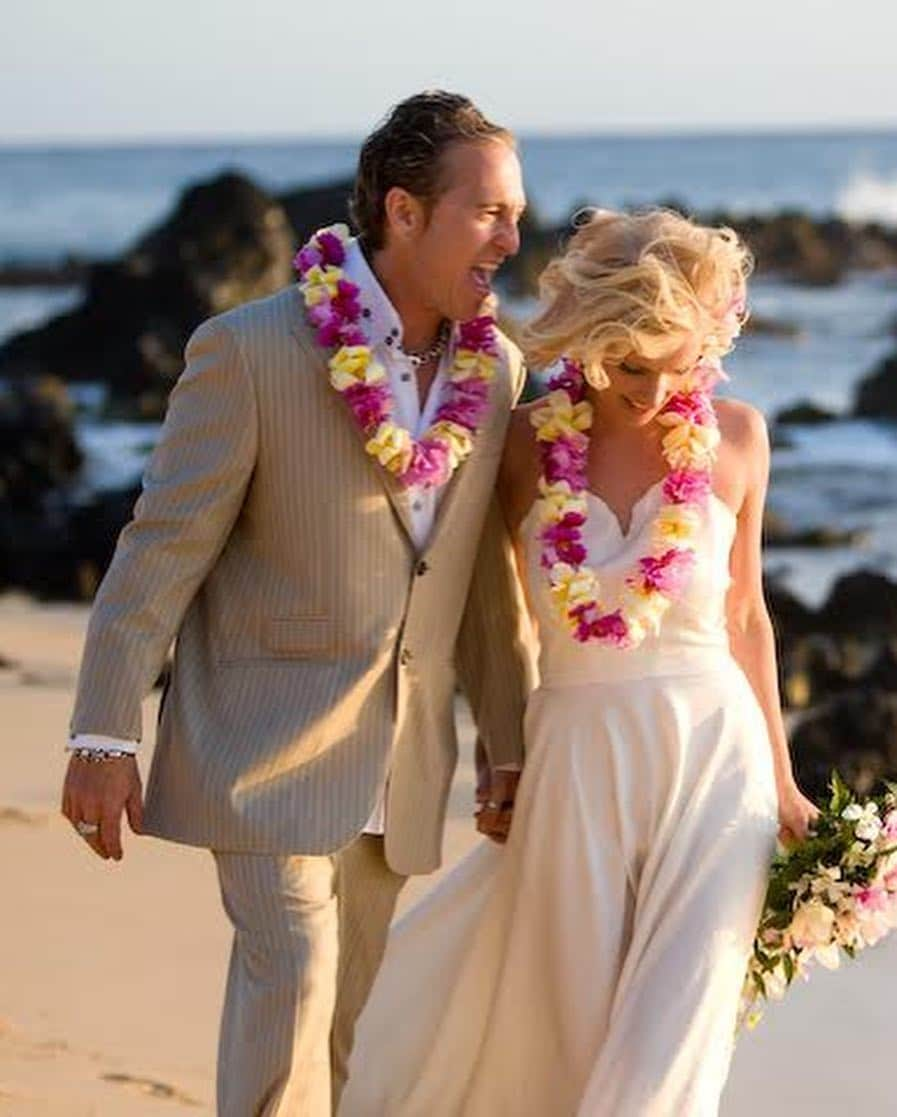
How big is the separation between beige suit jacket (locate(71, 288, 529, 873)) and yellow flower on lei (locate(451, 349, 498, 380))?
0.12 metres

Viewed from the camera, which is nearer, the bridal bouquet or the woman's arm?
the bridal bouquet

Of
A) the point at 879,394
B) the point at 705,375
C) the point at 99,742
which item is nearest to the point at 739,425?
the point at 705,375

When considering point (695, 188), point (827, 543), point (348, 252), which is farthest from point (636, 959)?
point (695, 188)

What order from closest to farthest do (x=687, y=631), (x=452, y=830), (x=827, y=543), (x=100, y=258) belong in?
(x=687, y=631) → (x=452, y=830) → (x=827, y=543) → (x=100, y=258)

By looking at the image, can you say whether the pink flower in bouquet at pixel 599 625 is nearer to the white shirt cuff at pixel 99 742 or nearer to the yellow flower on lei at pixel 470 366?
the yellow flower on lei at pixel 470 366

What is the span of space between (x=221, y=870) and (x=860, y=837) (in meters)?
1.01

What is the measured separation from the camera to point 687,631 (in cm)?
508

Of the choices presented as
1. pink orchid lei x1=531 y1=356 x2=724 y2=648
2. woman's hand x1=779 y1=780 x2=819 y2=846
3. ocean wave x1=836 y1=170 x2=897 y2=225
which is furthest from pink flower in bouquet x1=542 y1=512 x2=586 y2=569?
ocean wave x1=836 y1=170 x2=897 y2=225

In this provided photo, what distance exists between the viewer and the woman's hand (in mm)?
5113

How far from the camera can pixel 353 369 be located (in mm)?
4770

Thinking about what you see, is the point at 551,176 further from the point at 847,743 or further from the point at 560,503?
the point at 560,503

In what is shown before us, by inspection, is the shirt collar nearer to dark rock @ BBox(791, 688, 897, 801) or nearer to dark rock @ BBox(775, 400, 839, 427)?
dark rock @ BBox(791, 688, 897, 801)

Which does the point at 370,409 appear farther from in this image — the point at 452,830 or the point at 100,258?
the point at 100,258

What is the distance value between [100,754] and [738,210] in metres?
31.7
